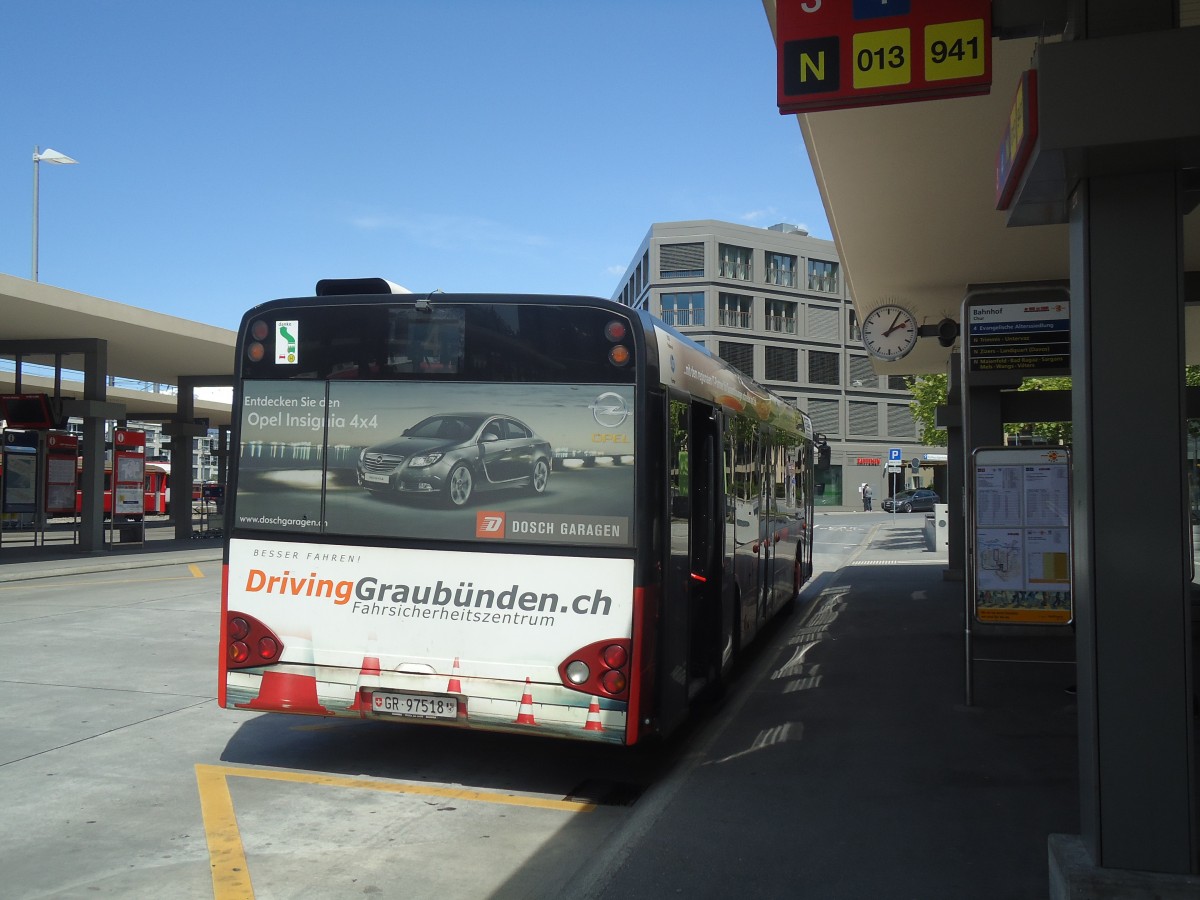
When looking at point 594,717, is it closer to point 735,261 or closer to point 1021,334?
point 1021,334

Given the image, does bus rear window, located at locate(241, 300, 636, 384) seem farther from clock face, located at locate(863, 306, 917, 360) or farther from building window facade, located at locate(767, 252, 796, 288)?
building window facade, located at locate(767, 252, 796, 288)

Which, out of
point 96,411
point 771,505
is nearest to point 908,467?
point 96,411

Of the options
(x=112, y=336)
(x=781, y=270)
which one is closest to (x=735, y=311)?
(x=781, y=270)

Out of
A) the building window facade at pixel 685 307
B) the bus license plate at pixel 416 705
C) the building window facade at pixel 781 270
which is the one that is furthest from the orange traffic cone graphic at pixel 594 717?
the building window facade at pixel 781 270

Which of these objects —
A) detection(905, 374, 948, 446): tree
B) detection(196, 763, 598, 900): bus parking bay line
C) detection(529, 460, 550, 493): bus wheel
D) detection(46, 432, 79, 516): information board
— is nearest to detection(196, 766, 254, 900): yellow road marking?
detection(196, 763, 598, 900): bus parking bay line

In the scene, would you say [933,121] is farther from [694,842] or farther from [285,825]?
[285,825]

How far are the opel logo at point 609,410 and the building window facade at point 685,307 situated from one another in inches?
2216

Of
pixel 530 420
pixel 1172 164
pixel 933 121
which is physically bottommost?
pixel 530 420

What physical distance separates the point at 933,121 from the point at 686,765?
5.15 m

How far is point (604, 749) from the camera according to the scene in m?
7.25

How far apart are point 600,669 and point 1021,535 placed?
416cm

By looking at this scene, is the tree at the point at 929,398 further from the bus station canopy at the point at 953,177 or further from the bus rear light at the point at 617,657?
the bus rear light at the point at 617,657

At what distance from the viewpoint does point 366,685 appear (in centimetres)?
603

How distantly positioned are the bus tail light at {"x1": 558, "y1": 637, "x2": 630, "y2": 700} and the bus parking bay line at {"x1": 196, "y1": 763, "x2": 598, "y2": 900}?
0.73 meters
